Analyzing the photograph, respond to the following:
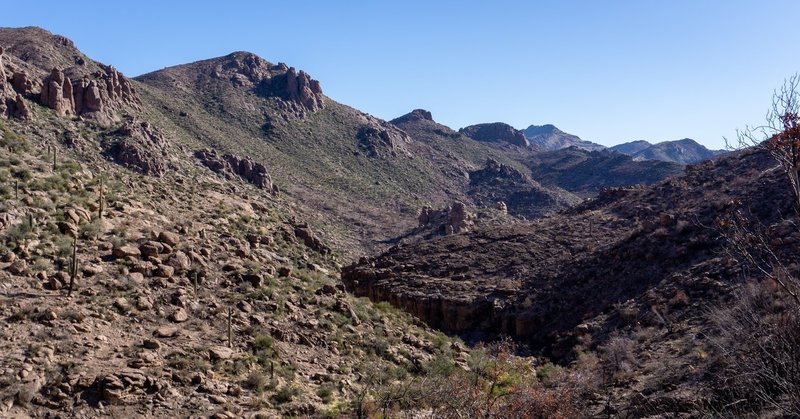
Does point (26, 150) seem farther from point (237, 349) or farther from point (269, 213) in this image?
point (237, 349)

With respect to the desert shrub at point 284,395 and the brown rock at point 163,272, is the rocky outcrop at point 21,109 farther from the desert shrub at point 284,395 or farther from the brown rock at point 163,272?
the desert shrub at point 284,395

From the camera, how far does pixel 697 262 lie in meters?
23.5

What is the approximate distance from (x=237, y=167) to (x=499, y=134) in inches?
3876

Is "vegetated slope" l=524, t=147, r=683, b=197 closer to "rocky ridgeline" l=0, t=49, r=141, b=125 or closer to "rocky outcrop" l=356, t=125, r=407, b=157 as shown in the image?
"rocky outcrop" l=356, t=125, r=407, b=157

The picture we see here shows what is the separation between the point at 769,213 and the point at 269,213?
21973 mm

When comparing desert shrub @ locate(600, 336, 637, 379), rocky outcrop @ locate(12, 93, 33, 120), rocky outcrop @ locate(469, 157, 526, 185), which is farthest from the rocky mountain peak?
desert shrub @ locate(600, 336, 637, 379)

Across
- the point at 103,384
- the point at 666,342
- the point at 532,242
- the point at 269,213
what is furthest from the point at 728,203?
the point at 103,384

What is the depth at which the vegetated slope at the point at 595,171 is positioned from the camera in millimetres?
91188

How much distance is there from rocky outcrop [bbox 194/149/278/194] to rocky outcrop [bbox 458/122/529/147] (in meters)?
88.4

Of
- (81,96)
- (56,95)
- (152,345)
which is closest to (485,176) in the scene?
(81,96)

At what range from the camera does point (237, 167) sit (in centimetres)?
4994

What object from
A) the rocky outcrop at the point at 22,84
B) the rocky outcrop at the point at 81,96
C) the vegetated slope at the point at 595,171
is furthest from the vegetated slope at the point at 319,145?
the rocky outcrop at the point at 22,84

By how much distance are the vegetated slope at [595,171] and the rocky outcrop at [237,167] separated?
52575 millimetres

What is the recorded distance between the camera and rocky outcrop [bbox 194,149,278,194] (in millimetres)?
45938
